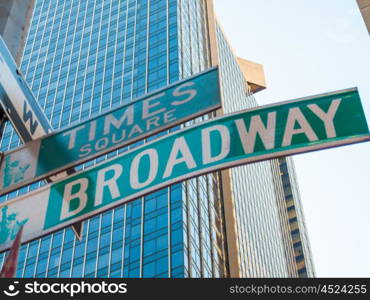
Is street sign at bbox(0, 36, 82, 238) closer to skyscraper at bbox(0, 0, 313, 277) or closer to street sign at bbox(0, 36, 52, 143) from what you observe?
street sign at bbox(0, 36, 52, 143)

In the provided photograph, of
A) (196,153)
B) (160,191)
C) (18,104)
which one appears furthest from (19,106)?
(160,191)

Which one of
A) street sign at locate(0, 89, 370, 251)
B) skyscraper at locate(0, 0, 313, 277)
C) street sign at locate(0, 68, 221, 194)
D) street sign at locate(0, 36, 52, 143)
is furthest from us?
skyscraper at locate(0, 0, 313, 277)

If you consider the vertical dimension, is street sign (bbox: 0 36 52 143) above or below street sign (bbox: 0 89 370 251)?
above

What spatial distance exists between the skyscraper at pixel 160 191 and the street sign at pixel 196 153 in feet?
142

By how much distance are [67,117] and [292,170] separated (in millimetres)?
63810

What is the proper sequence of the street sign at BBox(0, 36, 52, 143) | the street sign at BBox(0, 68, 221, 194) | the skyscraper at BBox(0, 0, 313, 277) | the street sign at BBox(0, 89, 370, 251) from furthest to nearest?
the skyscraper at BBox(0, 0, 313, 277) < the street sign at BBox(0, 36, 52, 143) < the street sign at BBox(0, 68, 221, 194) < the street sign at BBox(0, 89, 370, 251)

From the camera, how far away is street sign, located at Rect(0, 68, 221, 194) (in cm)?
474

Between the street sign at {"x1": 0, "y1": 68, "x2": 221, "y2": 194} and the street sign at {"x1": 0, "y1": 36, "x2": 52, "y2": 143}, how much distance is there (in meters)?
0.15

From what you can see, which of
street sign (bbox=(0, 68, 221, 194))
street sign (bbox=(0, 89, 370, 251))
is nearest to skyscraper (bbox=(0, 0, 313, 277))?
street sign (bbox=(0, 68, 221, 194))

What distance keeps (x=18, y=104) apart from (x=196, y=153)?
170cm

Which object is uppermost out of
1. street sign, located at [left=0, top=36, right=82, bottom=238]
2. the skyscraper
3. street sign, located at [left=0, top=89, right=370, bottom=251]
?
the skyscraper

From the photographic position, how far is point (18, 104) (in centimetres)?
500

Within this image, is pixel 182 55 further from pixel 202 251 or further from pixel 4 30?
pixel 4 30

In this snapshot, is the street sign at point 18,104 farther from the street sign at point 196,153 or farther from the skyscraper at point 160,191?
the skyscraper at point 160,191
